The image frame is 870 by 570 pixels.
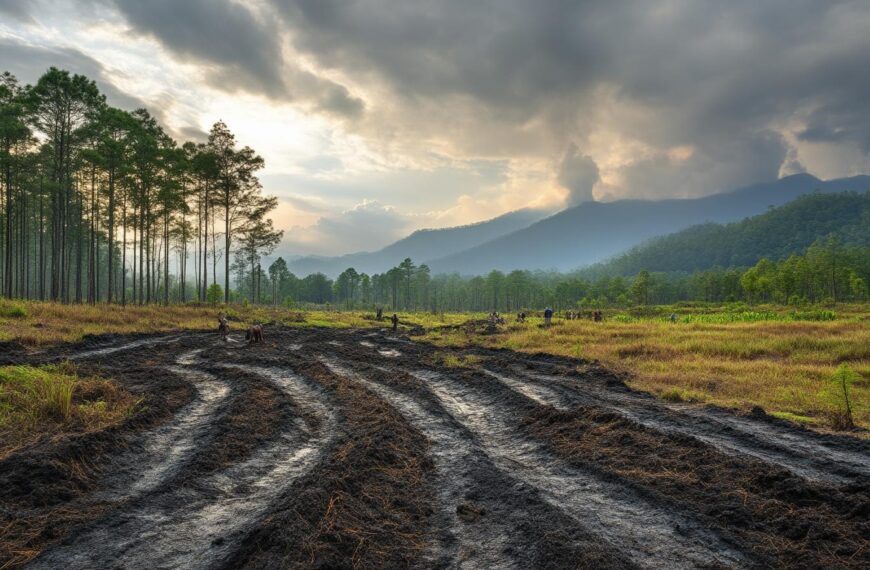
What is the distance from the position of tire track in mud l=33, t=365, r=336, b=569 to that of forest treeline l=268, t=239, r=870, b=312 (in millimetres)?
74976

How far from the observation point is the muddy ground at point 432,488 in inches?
184

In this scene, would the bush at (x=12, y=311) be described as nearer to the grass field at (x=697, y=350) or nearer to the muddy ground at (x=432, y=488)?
the grass field at (x=697, y=350)

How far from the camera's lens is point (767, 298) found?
364ft

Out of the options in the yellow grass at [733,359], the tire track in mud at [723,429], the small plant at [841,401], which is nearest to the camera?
the tire track in mud at [723,429]

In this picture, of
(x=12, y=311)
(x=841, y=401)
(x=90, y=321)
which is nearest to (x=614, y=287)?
(x=841, y=401)

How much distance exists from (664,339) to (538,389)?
47.7 feet

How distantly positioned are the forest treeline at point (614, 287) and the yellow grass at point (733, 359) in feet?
208

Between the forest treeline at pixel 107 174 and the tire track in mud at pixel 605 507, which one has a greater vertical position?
the forest treeline at pixel 107 174

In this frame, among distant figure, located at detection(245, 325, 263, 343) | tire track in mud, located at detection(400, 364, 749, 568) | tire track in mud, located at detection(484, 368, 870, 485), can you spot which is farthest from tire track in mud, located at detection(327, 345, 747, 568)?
distant figure, located at detection(245, 325, 263, 343)

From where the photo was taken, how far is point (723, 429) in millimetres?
9219

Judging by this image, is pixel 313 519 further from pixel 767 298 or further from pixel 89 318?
pixel 767 298

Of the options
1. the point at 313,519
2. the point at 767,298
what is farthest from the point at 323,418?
the point at 767,298

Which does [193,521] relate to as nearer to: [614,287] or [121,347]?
[121,347]

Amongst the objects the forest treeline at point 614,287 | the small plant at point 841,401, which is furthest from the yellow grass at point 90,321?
the forest treeline at point 614,287
